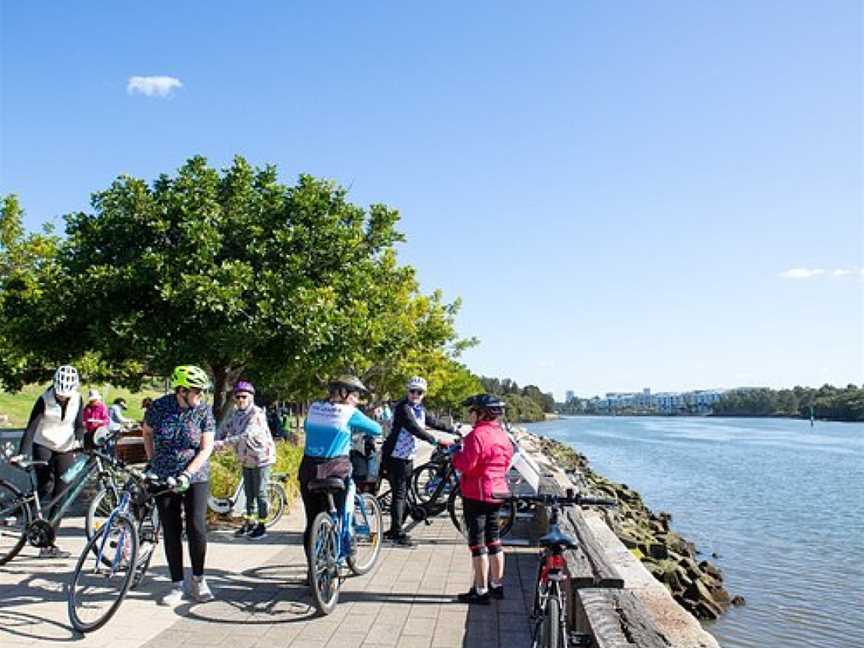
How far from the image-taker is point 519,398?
158 metres

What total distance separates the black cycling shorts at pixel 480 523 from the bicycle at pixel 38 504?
3.38 metres

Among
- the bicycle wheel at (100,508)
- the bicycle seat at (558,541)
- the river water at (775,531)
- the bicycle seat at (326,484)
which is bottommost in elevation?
the river water at (775,531)

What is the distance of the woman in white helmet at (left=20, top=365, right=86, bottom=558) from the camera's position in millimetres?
7703

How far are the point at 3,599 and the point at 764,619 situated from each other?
11.2 m

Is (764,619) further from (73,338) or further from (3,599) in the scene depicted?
(73,338)

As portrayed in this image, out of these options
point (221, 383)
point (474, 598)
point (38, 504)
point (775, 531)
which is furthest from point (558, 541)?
point (775, 531)

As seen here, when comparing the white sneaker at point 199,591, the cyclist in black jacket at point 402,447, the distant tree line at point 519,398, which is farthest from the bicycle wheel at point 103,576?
the distant tree line at point 519,398

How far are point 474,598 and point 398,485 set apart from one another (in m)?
2.44

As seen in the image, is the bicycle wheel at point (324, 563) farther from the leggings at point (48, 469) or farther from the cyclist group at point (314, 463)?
the leggings at point (48, 469)

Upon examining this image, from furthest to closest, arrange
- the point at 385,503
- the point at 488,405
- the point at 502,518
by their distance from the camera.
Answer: the point at 385,503
the point at 502,518
the point at 488,405

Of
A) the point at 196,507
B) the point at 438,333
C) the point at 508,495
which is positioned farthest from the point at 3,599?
the point at 438,333

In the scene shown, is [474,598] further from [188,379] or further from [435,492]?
[435,492]

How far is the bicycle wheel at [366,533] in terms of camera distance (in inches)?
292

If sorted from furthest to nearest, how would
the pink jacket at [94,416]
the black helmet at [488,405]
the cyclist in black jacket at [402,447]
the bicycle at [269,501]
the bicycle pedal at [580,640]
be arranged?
1. the pink jacket at [94,416]
2. the bicycle at [269,501]
3. the cyclist in black jacket at [402,447]
4. the black helmet at [488,405]
5. the bicycle pedal at [580,640]
